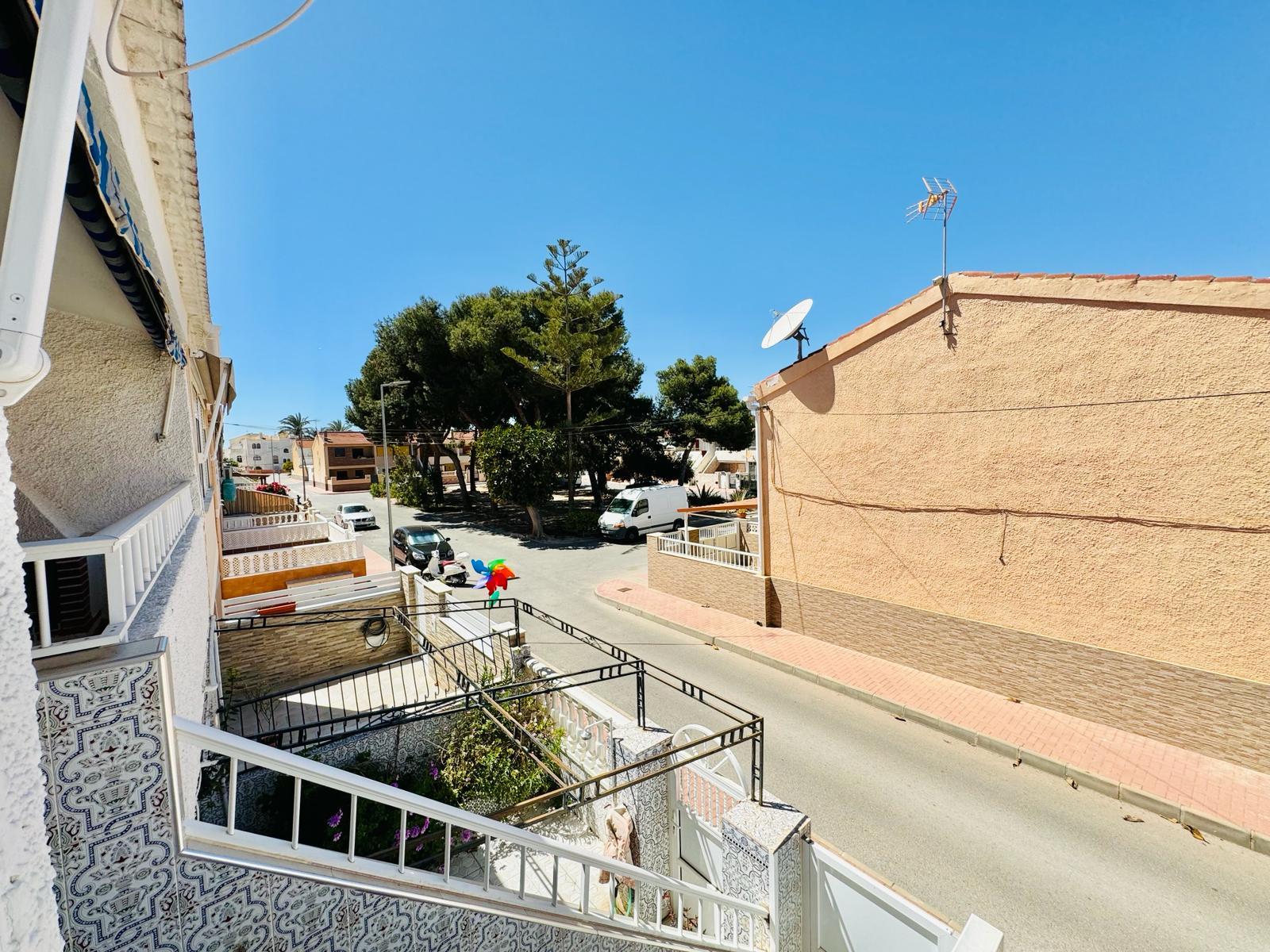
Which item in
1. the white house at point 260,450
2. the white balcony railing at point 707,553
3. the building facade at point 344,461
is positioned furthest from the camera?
the white house at point 260,450

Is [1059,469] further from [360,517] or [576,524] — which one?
[360,517]

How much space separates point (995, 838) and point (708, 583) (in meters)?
7.34

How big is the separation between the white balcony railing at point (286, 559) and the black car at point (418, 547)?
4269 millimetres

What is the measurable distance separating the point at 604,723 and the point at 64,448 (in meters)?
4.95

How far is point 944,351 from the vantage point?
8.02 m

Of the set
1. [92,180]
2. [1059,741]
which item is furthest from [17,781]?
[1059,741]

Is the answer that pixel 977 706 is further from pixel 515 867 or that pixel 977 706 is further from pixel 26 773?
pixel 26 773

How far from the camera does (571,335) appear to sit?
69.6 feet

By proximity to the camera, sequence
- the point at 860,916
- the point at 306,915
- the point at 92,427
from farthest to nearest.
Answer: the point at 92,427, the point at 860,916, the point at 306,915

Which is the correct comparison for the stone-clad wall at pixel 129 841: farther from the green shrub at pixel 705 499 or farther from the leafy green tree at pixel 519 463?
the green shrub at pixel 705 499

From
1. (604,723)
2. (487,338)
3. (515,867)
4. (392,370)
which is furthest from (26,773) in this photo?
(392,370)

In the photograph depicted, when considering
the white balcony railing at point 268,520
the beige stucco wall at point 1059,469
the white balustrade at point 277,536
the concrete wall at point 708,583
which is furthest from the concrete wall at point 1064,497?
the white balcony railing at point 268,520

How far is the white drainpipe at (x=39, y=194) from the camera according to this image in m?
1.07

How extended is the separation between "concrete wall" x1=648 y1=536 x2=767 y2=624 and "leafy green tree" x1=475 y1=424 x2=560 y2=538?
8.19 meters
